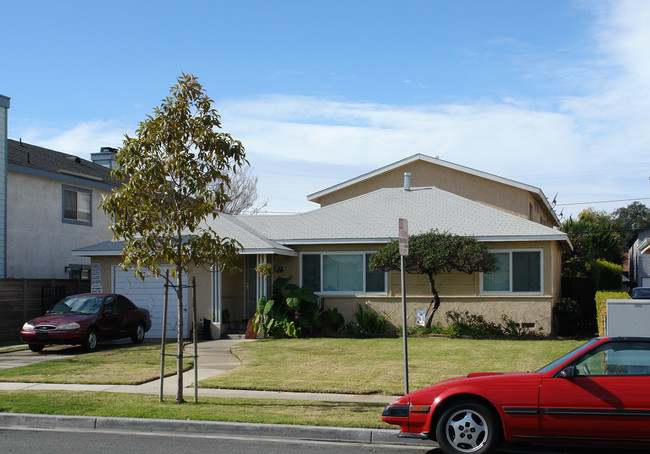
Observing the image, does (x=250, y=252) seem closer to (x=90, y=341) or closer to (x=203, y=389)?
(x=90, y=341)

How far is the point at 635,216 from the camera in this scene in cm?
8431

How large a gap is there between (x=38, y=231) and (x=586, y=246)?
81.4ft

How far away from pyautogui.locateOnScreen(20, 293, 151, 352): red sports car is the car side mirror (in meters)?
13.2

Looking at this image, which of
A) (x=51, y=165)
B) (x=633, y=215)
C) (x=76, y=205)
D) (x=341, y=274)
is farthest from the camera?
(x=633, y=215)

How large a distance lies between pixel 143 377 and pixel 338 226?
34.8 ft

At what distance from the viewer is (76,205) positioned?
89.6 feet

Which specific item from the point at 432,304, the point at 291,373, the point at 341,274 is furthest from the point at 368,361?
the point at 341,274

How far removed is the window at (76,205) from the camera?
87.6ft

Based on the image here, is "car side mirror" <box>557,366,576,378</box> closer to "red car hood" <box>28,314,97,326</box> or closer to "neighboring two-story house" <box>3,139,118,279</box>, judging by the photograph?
"red car hood" <box>28,314,97,326</box>

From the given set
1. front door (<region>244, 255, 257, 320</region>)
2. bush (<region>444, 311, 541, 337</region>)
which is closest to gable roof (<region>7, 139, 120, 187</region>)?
front door (<region>244, 255, 257, 320</region>)

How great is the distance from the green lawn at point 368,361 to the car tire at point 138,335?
3.26 metres

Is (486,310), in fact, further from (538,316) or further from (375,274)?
(375,274)

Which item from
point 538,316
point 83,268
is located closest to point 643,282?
point 538,316

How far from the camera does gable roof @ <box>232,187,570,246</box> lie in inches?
812
